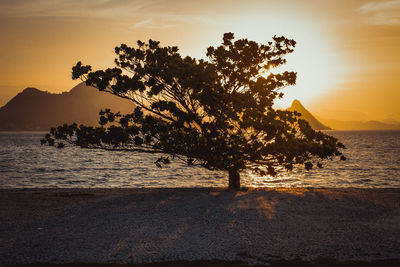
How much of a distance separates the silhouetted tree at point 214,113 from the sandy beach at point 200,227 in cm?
226

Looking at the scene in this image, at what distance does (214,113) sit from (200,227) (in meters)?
8.07

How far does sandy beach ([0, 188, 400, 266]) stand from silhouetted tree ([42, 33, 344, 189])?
2264 mm

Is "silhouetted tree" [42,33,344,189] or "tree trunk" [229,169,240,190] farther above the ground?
"silhouetted tree" [42,33,344,189]

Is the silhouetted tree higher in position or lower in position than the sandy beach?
higher

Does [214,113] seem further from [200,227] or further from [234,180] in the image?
[200,227]

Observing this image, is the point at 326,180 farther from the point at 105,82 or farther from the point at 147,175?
the point at 105,82

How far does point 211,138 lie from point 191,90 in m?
3.24

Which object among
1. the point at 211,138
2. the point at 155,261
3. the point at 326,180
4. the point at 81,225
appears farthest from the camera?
the point at 326,180

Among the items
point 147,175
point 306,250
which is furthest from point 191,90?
point 147,175

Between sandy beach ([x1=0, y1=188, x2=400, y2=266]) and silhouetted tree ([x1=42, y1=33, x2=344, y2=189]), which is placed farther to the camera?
silhouetted tree ([x1=42, y1=33, x2=344, y2=189])

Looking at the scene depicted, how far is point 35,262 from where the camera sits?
336 inches

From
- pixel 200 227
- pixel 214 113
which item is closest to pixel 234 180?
pixel 214 113

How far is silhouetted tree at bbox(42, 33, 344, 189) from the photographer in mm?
17531

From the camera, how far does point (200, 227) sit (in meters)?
11.6
